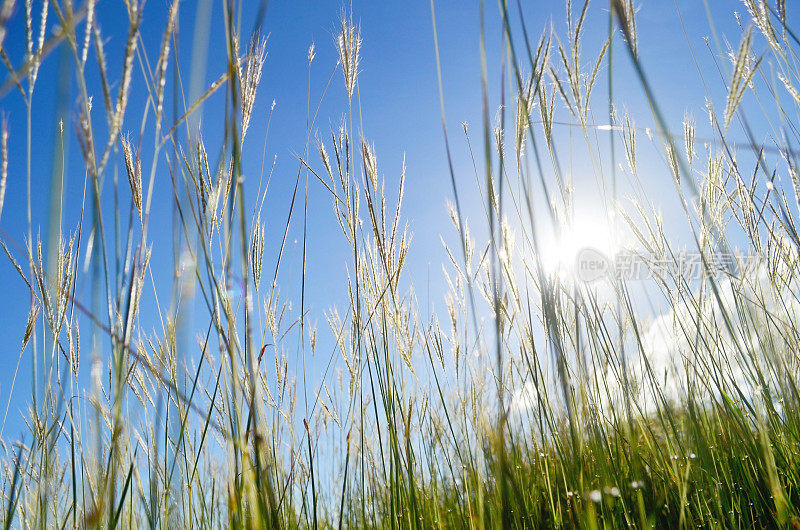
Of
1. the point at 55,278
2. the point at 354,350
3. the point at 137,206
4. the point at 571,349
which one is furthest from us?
the point at 571,349

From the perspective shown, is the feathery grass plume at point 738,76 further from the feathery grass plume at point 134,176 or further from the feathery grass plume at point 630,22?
the feathery grass plume at point 134,176

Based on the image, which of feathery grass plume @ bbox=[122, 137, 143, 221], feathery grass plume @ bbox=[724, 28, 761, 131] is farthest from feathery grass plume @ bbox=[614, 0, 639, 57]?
feathery grass plume @ bbox=[122, 137, 143, 221]

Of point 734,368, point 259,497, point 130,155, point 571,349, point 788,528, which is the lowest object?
point 788,528

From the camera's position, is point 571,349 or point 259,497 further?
point 571,349

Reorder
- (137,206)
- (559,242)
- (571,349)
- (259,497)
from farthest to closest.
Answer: (571,349) → (559,242) → (137,206) → (259,497)

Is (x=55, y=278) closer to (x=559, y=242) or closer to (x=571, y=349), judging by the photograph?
(x=559, y=242)

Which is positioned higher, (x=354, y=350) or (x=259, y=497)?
(x=354, y=350)

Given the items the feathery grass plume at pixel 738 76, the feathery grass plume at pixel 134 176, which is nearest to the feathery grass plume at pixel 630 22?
the feathery grass plume at pixel 738 76

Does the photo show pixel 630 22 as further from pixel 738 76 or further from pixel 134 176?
pixel 134 176

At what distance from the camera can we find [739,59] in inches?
43.3

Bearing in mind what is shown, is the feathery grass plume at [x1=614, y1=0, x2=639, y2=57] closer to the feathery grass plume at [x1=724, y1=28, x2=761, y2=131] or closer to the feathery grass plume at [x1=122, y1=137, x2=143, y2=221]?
the feathery grass plume at [x1=724, y1=28, x2=761, y2=131]

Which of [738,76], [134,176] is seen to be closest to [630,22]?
[738,76]

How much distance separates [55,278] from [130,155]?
38 cm

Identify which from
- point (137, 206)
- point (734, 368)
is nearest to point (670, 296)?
point (734, 368)
